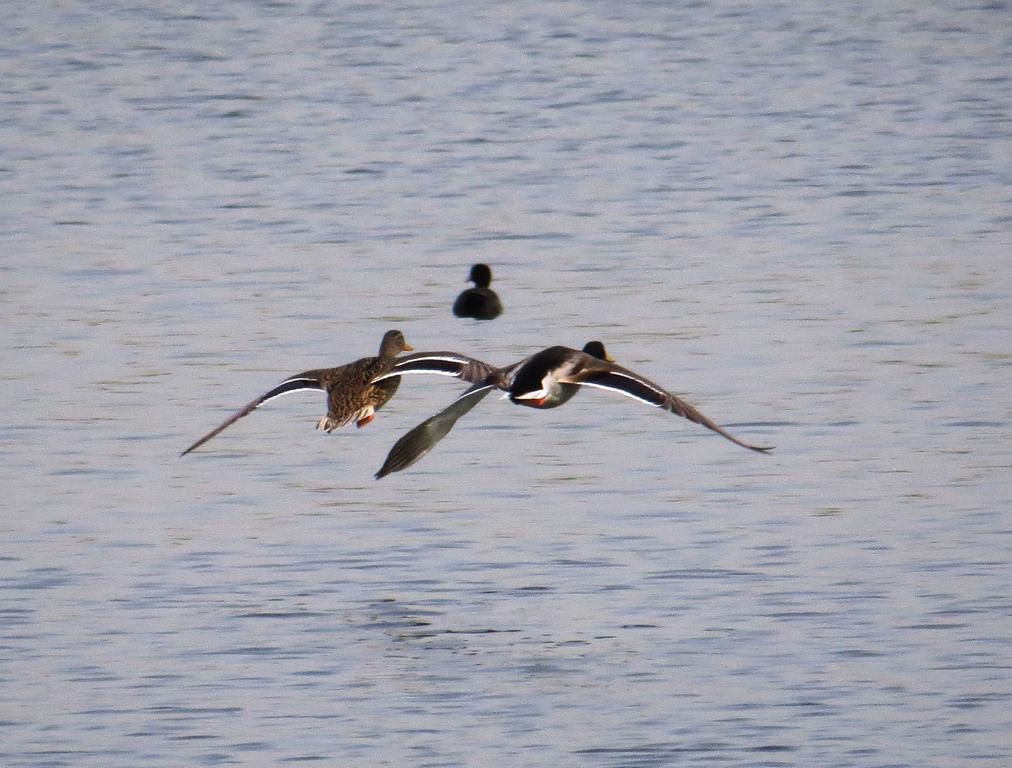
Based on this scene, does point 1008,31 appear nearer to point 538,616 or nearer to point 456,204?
point 456,204

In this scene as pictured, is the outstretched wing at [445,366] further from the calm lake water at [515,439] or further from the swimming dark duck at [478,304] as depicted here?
the swimming dark duck at [478,304]

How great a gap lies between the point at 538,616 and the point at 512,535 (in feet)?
3.46

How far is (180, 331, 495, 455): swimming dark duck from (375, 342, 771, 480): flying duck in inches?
10.3

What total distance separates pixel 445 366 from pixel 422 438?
28.2 inches

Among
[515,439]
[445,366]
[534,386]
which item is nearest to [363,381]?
[445,366]

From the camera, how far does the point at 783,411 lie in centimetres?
1166

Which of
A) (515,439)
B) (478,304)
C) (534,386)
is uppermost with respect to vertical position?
(534,386)

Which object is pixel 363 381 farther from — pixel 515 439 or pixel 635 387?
pixel 635 387

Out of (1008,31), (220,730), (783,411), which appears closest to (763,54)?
(1008,31)

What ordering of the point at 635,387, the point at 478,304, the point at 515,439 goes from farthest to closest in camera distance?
1. the point at 478,304
2. the point at 515,439
3. the point at 635,387

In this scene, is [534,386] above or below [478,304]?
above

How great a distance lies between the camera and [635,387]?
9.54m

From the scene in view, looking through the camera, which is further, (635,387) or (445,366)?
(445,366)

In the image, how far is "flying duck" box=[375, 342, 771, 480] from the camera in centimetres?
956
